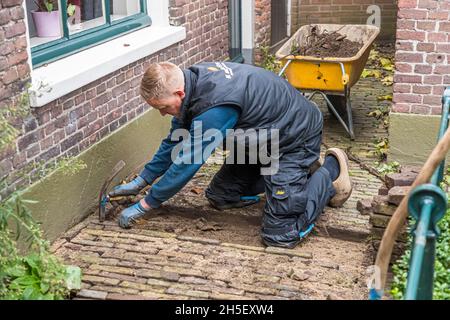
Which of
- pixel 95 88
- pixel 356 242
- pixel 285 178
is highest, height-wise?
pixel 95 88

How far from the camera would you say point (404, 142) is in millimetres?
6488

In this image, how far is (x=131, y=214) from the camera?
512 cm

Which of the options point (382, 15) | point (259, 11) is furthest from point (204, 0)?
point (382, 15)

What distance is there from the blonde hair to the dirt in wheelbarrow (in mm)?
3301

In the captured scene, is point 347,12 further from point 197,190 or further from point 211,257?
point 211,257

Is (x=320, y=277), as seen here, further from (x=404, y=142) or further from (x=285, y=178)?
(x=404, y=142)

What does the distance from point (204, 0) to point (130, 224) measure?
11.4 feet

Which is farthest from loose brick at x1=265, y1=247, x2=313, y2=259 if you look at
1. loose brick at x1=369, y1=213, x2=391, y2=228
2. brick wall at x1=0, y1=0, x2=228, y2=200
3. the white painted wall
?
the white painted wall

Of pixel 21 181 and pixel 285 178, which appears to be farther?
pixel 285 178

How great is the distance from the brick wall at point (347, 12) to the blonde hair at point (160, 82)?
7.67 metres

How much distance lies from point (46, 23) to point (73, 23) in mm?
393

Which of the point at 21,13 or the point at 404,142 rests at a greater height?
the point at 21,13

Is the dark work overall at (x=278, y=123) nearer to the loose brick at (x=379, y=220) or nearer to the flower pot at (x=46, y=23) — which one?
the loose brick at (x=379, y=220)

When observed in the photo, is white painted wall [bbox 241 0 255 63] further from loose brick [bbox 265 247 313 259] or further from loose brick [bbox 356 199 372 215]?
loose brick [bbox 265 247 313 259]
